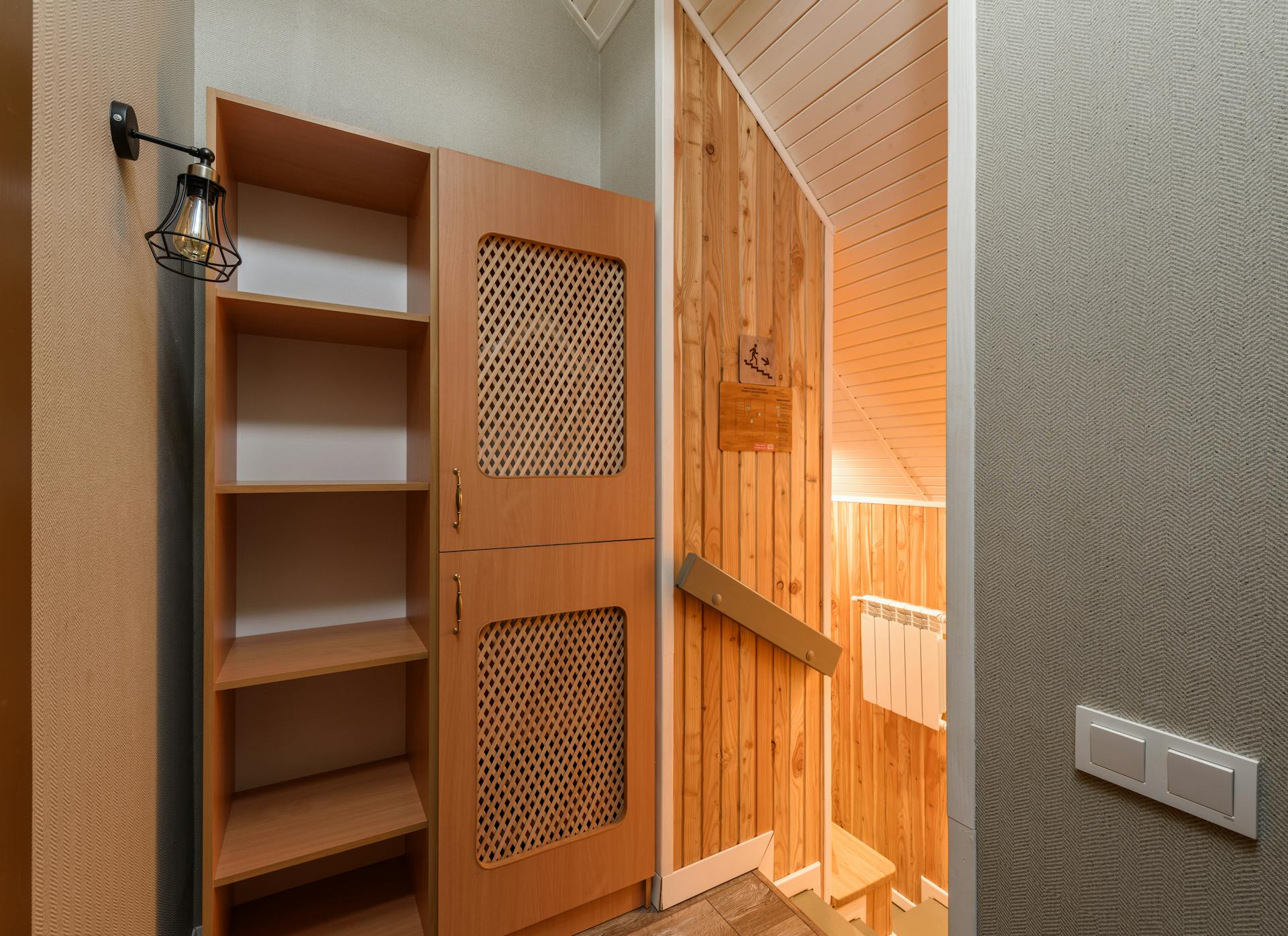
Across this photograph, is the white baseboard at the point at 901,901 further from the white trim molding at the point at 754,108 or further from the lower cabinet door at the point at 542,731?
the white trim molding at the point at 754,108

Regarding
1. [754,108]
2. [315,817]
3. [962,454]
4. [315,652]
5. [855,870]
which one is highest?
[754,108]

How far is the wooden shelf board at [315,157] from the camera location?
138 cm

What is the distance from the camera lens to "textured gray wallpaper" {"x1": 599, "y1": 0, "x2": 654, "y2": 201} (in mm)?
1941

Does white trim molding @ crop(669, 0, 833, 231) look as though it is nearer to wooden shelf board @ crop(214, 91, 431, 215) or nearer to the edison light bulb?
wooden shelf board @ crop(214, 91, 431, 215)

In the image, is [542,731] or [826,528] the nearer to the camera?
[542,731]

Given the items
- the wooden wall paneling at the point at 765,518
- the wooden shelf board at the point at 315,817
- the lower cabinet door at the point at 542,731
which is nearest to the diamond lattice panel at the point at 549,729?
the lower cabinet door at the point at 542,731

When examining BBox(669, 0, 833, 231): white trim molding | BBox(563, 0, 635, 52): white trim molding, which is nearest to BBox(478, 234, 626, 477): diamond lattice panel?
BBox(669, 0, 833, 231): white trim molding

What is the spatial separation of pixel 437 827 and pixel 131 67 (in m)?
1.71

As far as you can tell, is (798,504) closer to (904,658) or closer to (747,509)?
(747,509)

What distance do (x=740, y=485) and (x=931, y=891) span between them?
2776 millimetres

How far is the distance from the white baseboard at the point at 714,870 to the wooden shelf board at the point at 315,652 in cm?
105

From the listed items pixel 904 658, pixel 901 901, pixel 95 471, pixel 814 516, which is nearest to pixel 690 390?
pixel 814 516

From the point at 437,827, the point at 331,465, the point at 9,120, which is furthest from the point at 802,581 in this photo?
the point at 9,120

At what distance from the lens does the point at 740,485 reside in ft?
6.63
